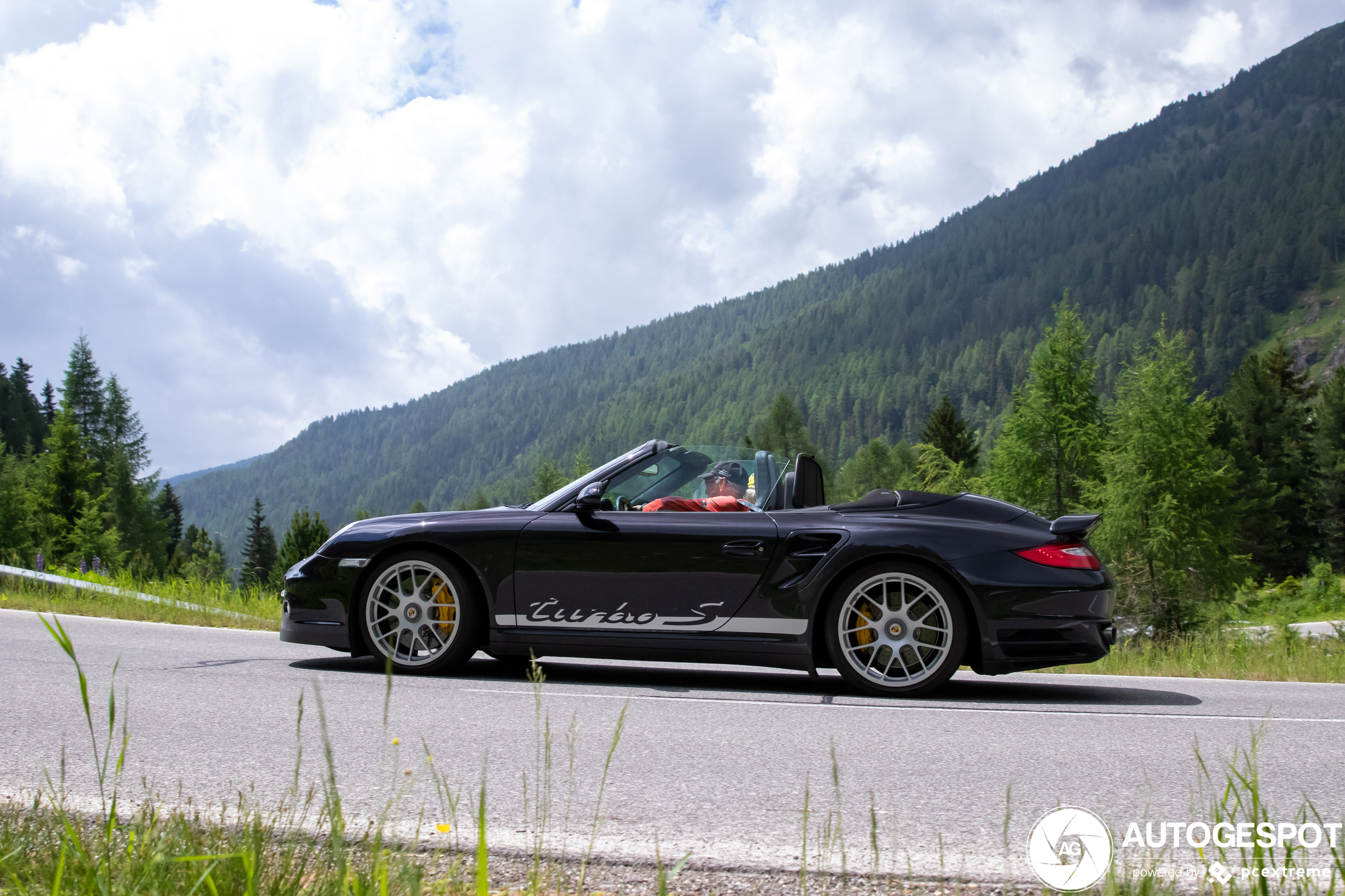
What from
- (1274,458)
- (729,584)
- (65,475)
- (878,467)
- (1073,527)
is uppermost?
(878,467)

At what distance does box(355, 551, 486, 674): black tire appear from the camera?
19.3 feet

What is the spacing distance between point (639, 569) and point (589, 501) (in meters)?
0.48

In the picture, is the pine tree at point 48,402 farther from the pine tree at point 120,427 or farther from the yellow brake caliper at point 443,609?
the yellow brake caliper at point 443,609

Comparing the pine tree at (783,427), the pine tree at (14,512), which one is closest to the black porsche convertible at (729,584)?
the pine tree at (14,512)

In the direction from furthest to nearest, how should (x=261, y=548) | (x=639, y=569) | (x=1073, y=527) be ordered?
(x=261, y=548), (x=639, y=569), (x=1073, y=527)

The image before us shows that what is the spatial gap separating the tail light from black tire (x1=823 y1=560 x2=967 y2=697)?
0.45 m

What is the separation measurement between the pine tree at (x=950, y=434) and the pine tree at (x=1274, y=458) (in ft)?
55.4

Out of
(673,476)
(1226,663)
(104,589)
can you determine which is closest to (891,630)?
(673,476)

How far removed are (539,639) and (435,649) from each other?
679mm

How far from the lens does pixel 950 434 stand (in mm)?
71250

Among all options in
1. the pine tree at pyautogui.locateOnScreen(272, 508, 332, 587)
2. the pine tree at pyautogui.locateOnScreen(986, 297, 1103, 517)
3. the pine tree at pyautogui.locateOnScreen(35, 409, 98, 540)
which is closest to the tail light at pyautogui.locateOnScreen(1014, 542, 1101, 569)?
the pine tree at pyautogui.locateOnScreen(986, 297, 1103, 517)

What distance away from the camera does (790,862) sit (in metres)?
2.59

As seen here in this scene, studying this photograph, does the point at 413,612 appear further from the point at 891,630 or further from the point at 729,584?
the point at 891,630

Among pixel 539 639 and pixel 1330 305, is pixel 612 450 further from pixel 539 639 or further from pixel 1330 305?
pixel 539 639
